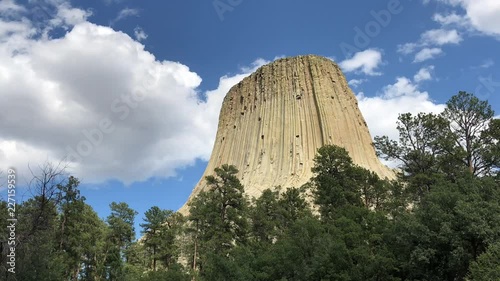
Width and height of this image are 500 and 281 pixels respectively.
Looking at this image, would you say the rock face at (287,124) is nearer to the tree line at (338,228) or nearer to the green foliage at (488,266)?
the tree line at (338,228)

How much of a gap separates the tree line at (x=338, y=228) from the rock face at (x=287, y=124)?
3383 centimetres

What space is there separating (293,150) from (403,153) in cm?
4587

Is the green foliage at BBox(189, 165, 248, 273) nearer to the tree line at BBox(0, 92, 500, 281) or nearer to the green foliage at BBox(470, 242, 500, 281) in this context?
the tree line at BBox(0, 92, 500, 281)

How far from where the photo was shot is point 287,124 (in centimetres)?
8556

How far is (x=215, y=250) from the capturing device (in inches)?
1359

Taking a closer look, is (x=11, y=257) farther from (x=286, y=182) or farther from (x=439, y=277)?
(x=286, y=182)

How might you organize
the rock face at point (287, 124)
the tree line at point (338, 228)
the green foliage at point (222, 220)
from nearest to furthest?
1. the tree line at point (338, 228)
2. the green foliage at point (222, 220)
3. the rock face at point (287, 124)

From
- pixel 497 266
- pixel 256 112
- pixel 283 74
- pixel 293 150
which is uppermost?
pixel 283 74

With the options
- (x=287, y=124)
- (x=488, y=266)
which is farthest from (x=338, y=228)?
(x=287, y=124)

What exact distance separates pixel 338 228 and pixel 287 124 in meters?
57.8

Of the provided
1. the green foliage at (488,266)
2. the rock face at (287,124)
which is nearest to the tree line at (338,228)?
the green foliage at (488,266)

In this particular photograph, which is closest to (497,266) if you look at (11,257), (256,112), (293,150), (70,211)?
(11,257)

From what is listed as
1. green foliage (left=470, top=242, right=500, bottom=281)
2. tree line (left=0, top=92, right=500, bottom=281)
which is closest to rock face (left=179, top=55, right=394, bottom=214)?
tree line (left=0, top=92, right=500, bottom=281)

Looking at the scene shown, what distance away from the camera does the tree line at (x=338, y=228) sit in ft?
74.2
